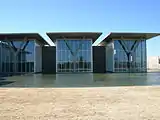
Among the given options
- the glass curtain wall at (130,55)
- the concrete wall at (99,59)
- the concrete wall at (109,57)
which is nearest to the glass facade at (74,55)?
the concrete wall at (109,57)

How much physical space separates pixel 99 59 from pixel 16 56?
581 inches

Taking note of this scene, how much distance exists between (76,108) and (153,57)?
76.2 metres

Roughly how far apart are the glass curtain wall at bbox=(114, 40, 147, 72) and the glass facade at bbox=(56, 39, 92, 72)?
177 inches

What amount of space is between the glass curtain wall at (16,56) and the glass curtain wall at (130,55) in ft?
44.4

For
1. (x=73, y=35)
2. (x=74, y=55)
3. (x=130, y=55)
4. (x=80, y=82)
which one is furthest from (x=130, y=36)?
(x=80, y=82)

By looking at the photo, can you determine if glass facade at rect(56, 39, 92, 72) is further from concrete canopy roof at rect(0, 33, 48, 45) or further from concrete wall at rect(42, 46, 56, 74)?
concrete wall at rect(42, 46, 56, 74)

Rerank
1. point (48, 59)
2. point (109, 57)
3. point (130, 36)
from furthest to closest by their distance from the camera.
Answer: point (48, 59) → point (109, 57) → point (130, 36)

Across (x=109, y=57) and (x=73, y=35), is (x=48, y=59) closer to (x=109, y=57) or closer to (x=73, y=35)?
(x=73, y=35)

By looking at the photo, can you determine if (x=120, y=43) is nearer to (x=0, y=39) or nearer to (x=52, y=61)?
(x=52, y=61)

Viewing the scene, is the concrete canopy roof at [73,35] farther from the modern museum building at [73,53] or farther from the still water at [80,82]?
the still water at [80,82]

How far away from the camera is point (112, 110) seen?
7.89m

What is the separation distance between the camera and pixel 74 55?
42.8 metres

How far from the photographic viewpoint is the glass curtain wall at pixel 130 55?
4316 cm

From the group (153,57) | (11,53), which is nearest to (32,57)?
(11,53)
